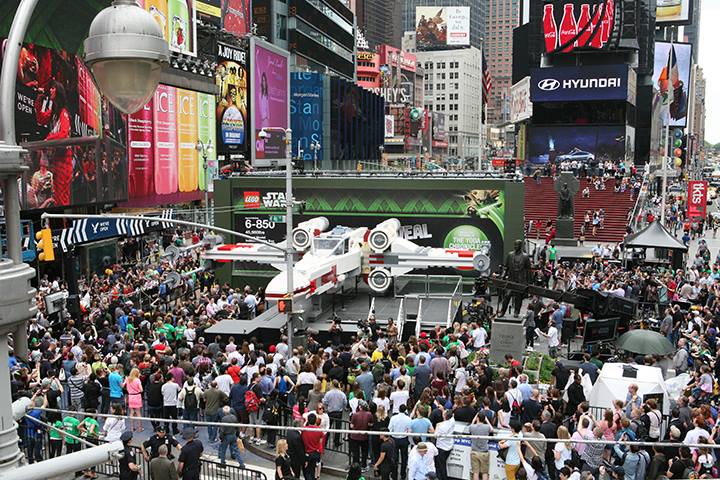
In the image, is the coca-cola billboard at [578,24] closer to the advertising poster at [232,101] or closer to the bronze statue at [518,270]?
the advertising poster at [232,101]

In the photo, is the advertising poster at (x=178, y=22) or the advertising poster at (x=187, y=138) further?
the advertising poster at (x=187, y=138)

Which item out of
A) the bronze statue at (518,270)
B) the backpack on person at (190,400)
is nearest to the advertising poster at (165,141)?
the bronze statue at (518,270)

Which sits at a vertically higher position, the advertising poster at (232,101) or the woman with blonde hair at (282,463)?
the advertising poster at (232,101)

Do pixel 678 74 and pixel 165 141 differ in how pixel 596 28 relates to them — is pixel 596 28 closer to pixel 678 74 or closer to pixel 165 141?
pixel 678 74

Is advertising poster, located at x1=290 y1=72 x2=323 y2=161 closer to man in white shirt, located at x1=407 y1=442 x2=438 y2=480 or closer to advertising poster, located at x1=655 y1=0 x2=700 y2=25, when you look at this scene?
advertising poster, located at x1=655 y1=0 x2=700 y2=25

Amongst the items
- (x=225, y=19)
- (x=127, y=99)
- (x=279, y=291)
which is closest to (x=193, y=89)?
(x=225, y=19)
